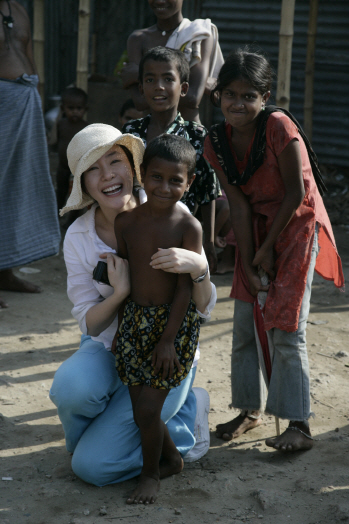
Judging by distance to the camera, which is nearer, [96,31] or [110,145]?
[110,145]

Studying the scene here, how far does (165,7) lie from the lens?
3768mm

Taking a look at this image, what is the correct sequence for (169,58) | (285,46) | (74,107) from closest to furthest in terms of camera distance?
(169,58), (285,46), (74,107)

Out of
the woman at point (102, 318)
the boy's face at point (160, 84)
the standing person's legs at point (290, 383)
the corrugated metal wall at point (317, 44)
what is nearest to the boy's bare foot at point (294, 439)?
the standing person's legs at point (290, 383)

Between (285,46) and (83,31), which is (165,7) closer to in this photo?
(285,46)

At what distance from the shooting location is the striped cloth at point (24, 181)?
174 inches

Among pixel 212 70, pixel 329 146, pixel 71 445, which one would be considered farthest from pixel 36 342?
pixel 329 146

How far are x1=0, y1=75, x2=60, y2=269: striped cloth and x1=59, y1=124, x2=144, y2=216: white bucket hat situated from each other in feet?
7.24

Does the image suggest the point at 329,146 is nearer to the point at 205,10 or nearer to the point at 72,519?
the point at 205,10

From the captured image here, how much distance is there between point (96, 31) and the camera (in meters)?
9.52

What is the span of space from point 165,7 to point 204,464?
2779 mm

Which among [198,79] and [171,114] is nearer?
[171,114]

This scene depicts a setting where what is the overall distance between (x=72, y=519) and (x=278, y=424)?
1.03 metres

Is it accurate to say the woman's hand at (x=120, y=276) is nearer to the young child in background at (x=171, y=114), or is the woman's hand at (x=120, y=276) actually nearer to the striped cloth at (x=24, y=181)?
the young child in background at (x=171, y=114)

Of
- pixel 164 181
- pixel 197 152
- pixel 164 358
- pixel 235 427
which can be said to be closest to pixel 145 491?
pixel 164 358
